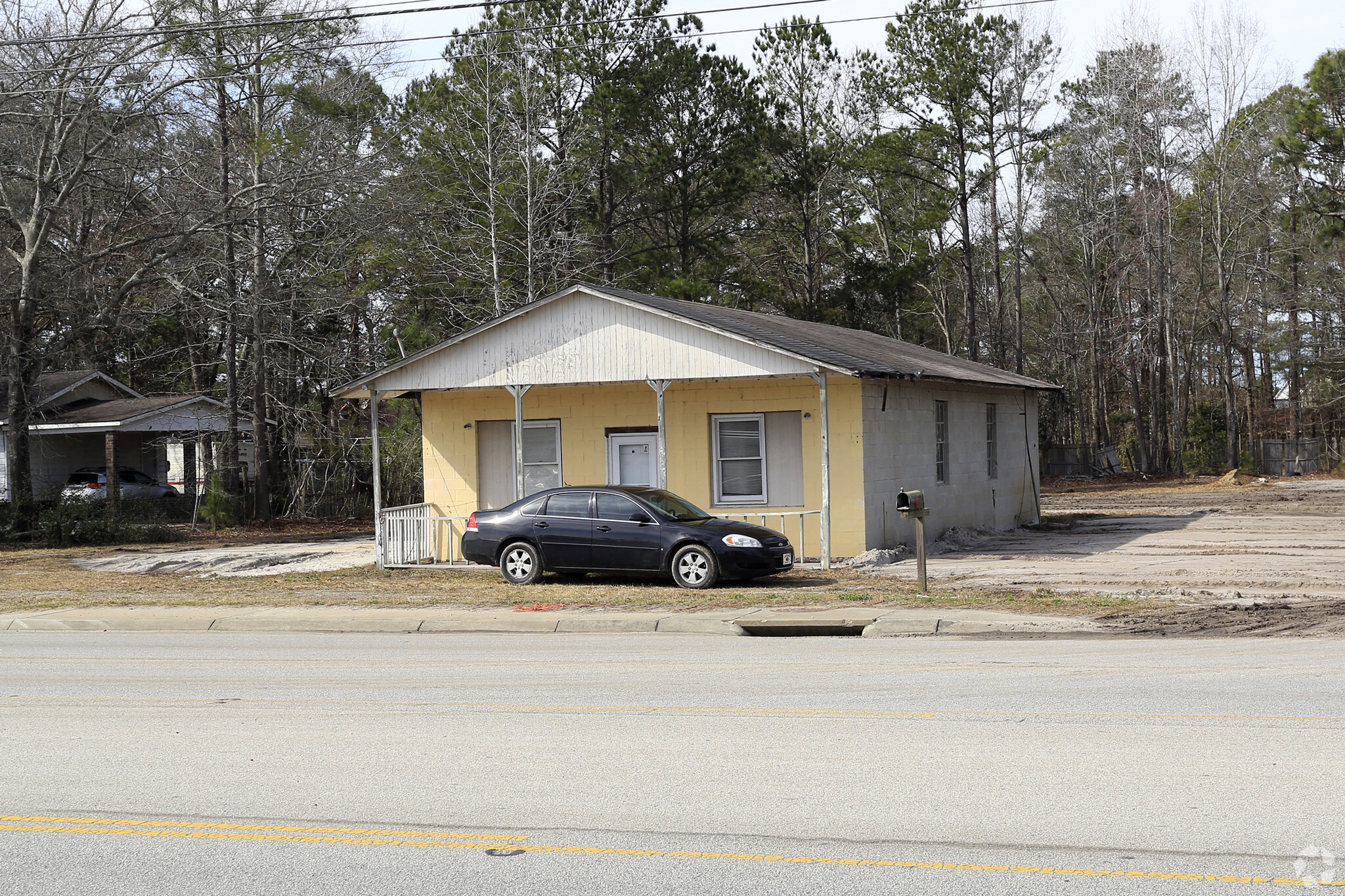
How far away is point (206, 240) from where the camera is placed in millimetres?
32750

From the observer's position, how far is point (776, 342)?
19.2 meters

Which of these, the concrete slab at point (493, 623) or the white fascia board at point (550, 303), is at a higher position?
the white fascia board at point (550, 303)

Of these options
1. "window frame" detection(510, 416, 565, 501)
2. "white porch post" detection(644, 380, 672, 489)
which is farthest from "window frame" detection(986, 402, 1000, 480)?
"window frame" detection(510, 416, 565, 501)

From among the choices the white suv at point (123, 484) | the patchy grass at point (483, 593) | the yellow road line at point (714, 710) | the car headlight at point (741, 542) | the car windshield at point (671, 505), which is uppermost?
the white suv at point (123, 484)

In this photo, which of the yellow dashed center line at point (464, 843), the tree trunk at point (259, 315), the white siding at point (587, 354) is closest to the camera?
the yellow dashed center line at point (464, 843)

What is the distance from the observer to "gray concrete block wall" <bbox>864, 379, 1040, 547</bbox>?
2050cm

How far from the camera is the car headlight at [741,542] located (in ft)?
56.2

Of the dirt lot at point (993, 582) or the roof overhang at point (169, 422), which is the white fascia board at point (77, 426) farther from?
the dirt lot at point (993, 582)

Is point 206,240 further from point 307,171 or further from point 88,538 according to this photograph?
point 88,538

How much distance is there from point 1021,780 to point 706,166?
32.7 m

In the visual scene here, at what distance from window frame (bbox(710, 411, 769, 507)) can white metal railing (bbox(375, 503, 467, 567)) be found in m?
4.33

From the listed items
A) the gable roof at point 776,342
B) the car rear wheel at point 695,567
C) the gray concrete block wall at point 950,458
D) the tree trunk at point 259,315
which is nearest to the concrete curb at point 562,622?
the car rear wheel at point 695,567

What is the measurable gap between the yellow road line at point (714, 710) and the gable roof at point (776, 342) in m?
10.1

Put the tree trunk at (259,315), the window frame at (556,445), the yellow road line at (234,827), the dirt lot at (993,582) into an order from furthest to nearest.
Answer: the tree trunk at (259,315), the window frame at (556,445), the dirt lot at (993,582), the yellow road line at (234,827)
